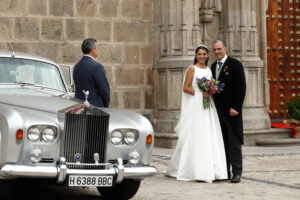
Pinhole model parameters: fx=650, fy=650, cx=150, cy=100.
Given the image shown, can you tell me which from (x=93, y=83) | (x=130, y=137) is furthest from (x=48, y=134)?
(x=93, y=83)

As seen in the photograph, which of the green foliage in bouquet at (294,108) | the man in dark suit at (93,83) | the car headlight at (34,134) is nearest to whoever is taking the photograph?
the car headlight at (34,134)

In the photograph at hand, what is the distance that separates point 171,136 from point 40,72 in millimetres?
5540

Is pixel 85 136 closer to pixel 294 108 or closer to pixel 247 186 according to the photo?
pixel 247 186

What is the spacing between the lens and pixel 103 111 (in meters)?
6.51

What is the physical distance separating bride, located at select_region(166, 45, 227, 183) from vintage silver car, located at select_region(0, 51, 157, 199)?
5.68 feet

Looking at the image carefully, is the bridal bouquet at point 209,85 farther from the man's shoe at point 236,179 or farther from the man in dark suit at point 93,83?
the man in dark suit at point 93,83

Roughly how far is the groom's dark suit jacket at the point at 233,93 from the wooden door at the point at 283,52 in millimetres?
7361

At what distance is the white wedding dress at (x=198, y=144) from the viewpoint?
8.39 meters

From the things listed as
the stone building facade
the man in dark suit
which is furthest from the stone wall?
the man in dark suit

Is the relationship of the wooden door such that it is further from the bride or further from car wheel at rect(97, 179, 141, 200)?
car wheel at rect(97, 179, 141, 200)

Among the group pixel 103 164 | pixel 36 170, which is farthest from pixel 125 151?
pixel 36 170

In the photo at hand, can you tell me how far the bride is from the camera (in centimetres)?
840

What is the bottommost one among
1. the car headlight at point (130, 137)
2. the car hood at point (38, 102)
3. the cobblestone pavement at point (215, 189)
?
the cobblestone pavement at point (215, 189)

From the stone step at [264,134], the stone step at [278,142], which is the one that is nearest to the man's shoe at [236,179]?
the stone step at [264,134]
